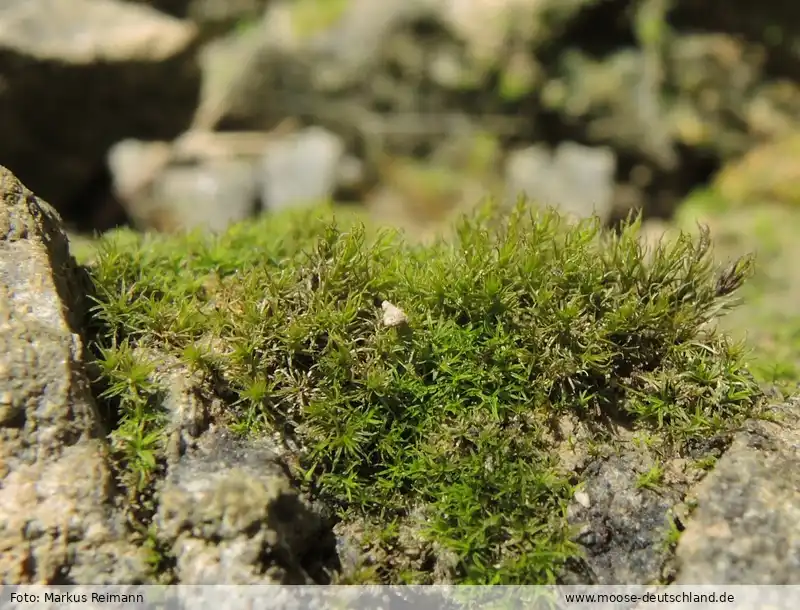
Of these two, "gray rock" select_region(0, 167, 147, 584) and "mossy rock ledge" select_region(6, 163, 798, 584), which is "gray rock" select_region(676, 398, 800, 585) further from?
"gray rock" select_region(0, 167, 147, 584)

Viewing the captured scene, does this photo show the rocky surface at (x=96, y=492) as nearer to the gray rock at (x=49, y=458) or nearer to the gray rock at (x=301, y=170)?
the gray rock at (x=49, y=458)

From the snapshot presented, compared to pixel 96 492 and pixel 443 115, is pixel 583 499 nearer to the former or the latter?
pixel 96 492

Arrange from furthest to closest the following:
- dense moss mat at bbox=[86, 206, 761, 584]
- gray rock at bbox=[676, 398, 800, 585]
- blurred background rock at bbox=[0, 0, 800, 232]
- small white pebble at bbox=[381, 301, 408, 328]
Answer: blurred background rock at bbox=[0, 0, 800, 232]
small white pebble at bbox=[381, 301, 408, 328]
dense moss mat at bbox=[86, 206, 761, 584]
gray rock at bbox=[676, 398, 800, 585]

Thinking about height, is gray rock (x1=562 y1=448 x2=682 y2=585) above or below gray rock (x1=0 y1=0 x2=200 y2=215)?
below

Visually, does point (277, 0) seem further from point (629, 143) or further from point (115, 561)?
point (115, 561)

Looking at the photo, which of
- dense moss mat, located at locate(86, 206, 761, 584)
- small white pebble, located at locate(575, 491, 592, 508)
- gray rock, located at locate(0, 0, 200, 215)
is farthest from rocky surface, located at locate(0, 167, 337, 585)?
gray rock, located at locate(0, 0, 200, 215)

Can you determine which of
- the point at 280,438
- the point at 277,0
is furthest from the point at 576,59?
the point at 280,438

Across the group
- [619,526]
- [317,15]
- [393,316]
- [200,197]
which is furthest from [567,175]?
[619,526]
